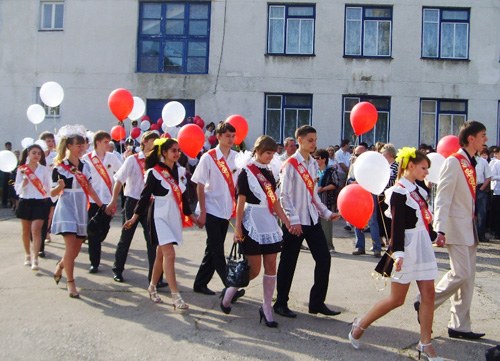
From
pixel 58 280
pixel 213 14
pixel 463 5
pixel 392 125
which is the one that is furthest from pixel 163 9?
pixel 58 280

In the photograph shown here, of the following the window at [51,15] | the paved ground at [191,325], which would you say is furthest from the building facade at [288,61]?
the paved ground at [191,325]

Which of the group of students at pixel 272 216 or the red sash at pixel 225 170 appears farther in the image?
the red sash at pixel 225 170

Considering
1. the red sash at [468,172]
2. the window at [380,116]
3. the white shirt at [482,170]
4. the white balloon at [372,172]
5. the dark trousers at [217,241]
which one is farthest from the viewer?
the window at [380,116]

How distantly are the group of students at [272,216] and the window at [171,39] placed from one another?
14.0m

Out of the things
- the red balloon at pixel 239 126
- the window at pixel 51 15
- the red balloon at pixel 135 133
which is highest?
the window at pixel 51 15

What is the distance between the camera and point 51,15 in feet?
71.8

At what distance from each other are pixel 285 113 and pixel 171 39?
4.86 m

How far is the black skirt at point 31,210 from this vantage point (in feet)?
28.1

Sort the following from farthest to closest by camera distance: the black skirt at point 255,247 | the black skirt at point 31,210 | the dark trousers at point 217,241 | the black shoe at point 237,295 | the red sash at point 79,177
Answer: the black skirt at point 31,210
the red sash at point 79,177
the dark trousers at point 217,241
the black shoe at point 237,295
the black skirt at point 255,247

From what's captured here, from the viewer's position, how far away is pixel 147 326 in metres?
5.91

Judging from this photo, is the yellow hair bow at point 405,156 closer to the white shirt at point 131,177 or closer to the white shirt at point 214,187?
the white shirt at point 214,187

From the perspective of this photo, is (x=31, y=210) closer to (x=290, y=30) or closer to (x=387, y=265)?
(x=387, y=265)

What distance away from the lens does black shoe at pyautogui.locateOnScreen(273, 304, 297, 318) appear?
6293 mm

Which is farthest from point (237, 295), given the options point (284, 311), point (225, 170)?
point (225, 170)
